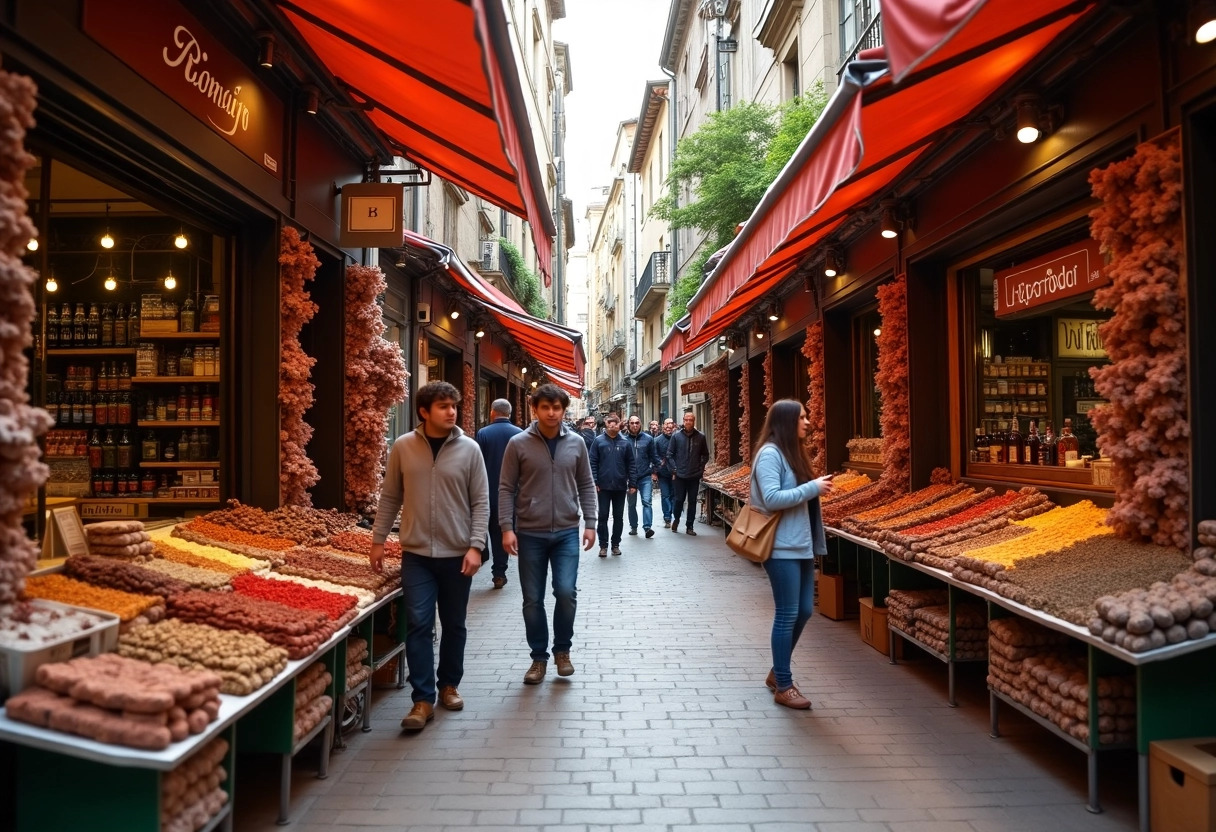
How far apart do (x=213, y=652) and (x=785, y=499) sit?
3.35 meters

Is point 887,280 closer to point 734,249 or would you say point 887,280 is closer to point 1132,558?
point 734,249

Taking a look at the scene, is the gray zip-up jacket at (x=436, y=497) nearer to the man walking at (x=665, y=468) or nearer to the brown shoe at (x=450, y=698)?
the brown shoe at (x=450, y=698)

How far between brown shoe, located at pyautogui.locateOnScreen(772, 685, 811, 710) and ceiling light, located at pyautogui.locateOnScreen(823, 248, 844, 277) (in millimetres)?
6052

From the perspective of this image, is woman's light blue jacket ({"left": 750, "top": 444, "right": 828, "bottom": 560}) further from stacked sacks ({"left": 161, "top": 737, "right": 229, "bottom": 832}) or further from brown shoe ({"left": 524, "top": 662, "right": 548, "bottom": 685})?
stacked sacks ({"left": 161, "top": 737, "right": 229, "bottom": 832})

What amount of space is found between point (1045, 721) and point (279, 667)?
3683 millimetres

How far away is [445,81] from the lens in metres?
5.20

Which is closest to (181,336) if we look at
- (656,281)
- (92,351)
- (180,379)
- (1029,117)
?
(180,379)

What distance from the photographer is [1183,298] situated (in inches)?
172

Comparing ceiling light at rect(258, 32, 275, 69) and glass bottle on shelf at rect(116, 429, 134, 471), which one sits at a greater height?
ceiling light at rect(258, 32, 275, 69)

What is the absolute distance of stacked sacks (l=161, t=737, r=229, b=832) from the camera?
115 inches

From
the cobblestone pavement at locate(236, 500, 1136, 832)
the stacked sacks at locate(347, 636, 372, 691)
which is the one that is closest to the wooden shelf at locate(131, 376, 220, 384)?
the stacked sacks at locate(347, 636, 372, 691)

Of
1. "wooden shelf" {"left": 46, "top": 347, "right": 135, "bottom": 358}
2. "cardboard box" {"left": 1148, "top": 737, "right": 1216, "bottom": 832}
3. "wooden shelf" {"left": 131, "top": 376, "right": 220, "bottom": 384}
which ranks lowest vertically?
"cardboard box" {"left": 1148, "top": 737, "right": 1216, "bottom": 832}

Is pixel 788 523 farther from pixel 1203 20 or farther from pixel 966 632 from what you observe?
pixel 1203 20

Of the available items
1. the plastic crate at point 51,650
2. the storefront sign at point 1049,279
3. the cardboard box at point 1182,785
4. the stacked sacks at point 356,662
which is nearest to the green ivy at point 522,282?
the storefront sign at point 1049,279
